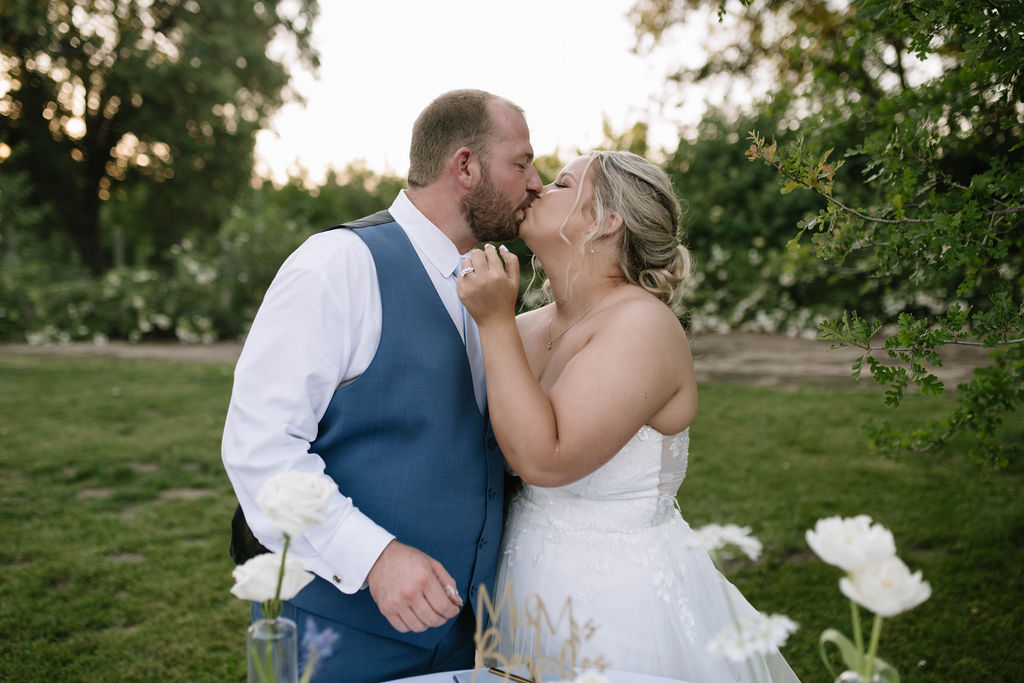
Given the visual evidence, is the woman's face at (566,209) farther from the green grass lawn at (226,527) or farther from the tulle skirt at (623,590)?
the green grass lawn at (226,527)

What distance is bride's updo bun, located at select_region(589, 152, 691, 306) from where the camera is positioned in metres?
2.38

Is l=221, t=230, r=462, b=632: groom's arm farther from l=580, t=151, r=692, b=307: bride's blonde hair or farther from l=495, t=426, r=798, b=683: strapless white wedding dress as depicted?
l=580, t=151, r=692, b=307: bride's blonde hair

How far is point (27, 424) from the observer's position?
6.90m

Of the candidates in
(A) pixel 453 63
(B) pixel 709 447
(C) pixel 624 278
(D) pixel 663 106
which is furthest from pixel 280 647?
(D) pixel 663 106

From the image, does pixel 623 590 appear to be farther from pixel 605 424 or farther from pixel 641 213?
pixel 641 213

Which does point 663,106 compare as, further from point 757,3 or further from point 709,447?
point 709,447

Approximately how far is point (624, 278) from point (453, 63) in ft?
23.5

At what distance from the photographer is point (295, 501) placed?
100 cm

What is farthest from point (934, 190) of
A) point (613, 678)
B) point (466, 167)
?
point (613, 678)

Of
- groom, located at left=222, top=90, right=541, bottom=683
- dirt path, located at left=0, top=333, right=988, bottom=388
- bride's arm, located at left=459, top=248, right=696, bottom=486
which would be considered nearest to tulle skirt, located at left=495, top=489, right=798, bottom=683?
groom, located at left=222, top=90, right=541, bottom=683

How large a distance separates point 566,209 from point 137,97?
1747 cm

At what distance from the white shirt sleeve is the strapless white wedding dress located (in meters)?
0.58

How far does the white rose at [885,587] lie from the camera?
821mm

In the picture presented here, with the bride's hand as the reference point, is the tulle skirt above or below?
below
